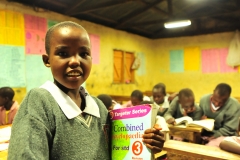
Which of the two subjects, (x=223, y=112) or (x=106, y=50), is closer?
(x=223, y=112)

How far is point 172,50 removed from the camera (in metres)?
8.19

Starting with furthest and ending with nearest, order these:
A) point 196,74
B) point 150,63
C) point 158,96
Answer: point 150,63, point 196,74, point 158,96

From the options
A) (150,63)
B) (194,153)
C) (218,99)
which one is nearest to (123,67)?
(150,63)

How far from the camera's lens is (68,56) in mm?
714

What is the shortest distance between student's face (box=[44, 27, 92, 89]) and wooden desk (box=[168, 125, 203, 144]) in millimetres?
2117

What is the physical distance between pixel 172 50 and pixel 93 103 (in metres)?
7.72

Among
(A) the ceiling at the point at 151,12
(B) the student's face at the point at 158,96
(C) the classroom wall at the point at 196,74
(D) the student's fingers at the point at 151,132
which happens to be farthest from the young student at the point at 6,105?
(C) the classroom wall at the point at 196,74

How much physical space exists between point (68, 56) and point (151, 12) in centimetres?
598

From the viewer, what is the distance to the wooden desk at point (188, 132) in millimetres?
2532

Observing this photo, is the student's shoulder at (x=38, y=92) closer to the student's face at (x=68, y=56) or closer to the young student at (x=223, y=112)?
the student's face at (x=68, y=56)

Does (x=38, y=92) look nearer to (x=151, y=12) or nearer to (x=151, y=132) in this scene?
(x=151, y=132)

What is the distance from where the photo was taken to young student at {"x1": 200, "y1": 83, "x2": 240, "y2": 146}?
2.96 m

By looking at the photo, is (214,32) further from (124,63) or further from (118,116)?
(118,116)

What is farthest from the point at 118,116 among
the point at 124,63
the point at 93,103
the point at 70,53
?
the point at 124,63
